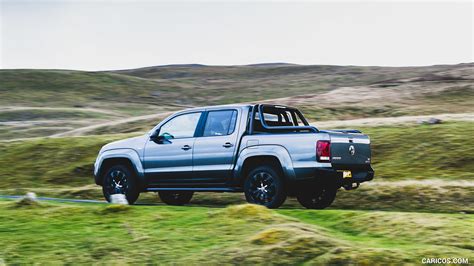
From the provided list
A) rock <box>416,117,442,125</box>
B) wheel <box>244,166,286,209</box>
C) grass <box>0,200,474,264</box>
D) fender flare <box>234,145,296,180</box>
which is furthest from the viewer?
rock <box>416,117,442,125</box>

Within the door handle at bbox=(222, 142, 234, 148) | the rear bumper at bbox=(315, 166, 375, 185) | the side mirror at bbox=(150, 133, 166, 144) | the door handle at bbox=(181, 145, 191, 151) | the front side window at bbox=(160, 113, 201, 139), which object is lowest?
the rear bumper at bbox=(315, 166, 375, 185)

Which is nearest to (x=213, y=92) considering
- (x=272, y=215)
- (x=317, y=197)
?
(x=317, y=197)

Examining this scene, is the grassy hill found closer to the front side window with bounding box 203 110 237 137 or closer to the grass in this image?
the grass

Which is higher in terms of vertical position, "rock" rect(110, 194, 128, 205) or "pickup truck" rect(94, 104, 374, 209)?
"pickup truck" rect(94, 104, 374, 209)

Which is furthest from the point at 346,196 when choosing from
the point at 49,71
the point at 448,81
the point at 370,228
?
the point at 49,71

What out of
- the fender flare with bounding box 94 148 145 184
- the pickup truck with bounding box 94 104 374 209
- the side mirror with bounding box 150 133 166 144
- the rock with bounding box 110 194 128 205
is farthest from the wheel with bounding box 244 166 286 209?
the fender flare with bounding box 94 148 145 184

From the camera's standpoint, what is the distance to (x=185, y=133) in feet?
49.3

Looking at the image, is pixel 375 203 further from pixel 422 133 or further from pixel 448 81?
pixel 448 81

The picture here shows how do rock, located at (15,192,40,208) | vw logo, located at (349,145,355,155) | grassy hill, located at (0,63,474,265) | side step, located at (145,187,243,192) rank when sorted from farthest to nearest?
side step, located at (145,187,243,192) → vw logo, located at (349,145,355,155) → rock, located at (15,192,40,208) → grassy hill, located at (0,63,474,265)

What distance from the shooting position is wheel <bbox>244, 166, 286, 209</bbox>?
13391 millimetres

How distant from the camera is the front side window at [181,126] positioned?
49.1ft

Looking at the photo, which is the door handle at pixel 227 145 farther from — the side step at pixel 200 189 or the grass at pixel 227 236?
the grass at pixel 227 236

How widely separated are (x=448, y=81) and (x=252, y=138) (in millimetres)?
54357

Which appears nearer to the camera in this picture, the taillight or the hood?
the taillight
